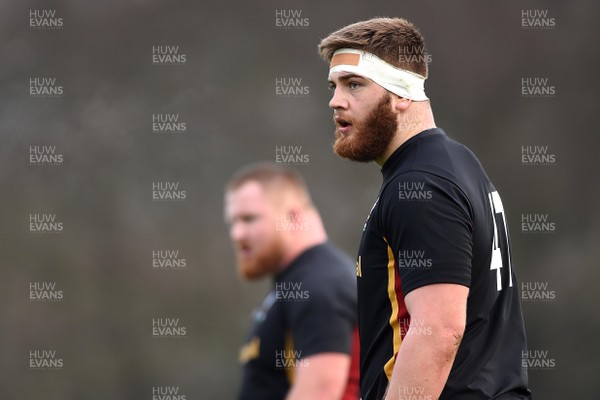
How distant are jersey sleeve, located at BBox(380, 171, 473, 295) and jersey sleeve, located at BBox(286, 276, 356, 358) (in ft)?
6.12

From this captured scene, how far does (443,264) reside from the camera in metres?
2.26

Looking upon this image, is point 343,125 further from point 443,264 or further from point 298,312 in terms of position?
point 298,312

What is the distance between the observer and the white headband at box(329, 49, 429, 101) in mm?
2672

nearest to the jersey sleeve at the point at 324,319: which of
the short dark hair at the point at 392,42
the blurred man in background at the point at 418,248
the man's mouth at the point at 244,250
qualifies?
the man's mouth at the point at 244,250

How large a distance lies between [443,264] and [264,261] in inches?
103

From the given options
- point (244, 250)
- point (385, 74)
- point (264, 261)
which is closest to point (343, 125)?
point (385, 74)

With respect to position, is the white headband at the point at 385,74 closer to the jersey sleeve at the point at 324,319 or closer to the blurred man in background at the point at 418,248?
the blurred man in background at the point at 418,248

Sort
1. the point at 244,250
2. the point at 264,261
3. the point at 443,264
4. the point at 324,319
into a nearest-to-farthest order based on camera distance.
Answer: the point at 443,264
the point at 324,319
the point at 264,261
the point at 244,250

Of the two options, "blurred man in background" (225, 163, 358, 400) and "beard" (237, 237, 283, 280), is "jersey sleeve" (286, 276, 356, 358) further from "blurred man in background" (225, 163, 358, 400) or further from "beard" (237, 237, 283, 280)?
"beard" (237, 237, 283, 280)

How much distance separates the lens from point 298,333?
4238 millimetres

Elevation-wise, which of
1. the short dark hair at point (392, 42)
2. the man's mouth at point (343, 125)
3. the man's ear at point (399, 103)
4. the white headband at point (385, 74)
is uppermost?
the short dark hair at point (392, 42)

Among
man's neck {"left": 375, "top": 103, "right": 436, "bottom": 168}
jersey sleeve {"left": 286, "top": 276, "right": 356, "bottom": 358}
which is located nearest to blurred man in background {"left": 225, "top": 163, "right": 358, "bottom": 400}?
jersey sleeve {"left": 286, "top": 276, "right": 356, "bottom": 358}

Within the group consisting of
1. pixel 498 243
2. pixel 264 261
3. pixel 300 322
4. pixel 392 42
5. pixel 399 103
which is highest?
pixel 392 42

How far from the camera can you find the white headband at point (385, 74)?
267 centimetres
